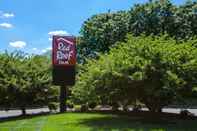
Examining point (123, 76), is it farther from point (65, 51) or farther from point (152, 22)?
point (152, 22)

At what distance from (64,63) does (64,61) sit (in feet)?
0.40

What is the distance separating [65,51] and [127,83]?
25.1 ft

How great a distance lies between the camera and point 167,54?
2692 centimetres

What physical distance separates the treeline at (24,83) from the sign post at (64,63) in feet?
7.91

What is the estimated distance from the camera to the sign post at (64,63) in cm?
3331

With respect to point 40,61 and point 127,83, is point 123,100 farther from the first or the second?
point 40,61

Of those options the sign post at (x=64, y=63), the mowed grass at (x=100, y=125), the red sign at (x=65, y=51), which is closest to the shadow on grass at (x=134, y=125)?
the mowed grass at (x=100, y=125)

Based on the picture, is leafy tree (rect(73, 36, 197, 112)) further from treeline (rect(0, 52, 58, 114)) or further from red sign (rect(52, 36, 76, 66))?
treeline (rect(0, 52, 58, 114))

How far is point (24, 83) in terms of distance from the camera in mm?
35250

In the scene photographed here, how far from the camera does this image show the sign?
3325cm

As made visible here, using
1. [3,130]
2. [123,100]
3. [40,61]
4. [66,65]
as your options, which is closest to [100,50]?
[40,61]

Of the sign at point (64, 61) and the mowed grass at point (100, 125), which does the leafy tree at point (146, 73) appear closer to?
the mowed grass at point (100, 125)

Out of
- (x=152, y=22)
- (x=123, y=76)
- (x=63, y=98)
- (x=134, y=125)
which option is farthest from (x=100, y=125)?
(x=152, y=22)

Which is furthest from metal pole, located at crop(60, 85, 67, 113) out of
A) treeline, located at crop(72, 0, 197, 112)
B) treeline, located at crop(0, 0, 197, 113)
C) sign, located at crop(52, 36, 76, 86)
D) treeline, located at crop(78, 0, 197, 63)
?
treeline, located at crop(78, 0, 197, 63)
